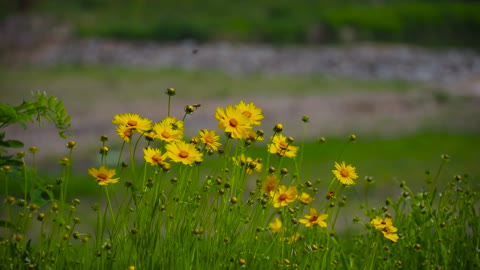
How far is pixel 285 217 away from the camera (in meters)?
2.24

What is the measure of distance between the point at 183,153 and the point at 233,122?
6.9 inches

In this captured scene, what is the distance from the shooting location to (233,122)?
204 cm

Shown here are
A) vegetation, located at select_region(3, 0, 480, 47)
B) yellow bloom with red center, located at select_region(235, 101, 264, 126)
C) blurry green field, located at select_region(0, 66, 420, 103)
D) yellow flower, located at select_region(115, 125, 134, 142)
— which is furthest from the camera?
vegetation, located at select_region(3, 0, 480, 47)

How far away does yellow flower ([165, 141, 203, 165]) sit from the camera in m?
1.93

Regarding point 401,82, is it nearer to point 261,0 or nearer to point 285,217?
point 261,0

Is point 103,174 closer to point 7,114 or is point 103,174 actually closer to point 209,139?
point 209,139

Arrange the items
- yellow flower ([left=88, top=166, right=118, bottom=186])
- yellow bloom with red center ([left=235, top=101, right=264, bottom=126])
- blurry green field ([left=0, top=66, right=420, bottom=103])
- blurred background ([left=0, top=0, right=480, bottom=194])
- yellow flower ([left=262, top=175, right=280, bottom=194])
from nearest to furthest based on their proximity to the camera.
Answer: yellow flower ([left=88, top=166, right=118, bottom=186]), yellow bloom with red center ([left=235, top=101, right=264, bottom=126]), yellow flower ([left=262, top=175, right=280, bottom=194]), blurred background ([left=0, top=0, right=480, bottom=194]), blurry green field ([left=0, top=66, right=420, bottom=103])

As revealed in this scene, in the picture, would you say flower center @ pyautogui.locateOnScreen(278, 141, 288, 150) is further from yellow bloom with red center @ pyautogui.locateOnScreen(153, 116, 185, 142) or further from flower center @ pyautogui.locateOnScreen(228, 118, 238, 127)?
yellow bloom with red center @ pyautogui.locateOnScreen(153, 116, 185, 142)

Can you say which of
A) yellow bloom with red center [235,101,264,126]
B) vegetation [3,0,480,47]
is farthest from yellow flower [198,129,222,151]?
vegetation [3,0,480,47]

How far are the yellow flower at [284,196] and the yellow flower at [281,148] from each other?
10 centimetres

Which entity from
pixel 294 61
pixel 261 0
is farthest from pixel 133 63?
pixel 261 0

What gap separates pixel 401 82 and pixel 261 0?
210 inches

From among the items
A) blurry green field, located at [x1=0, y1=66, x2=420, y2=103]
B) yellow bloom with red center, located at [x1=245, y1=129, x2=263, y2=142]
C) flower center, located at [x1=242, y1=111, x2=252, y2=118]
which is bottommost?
yellow bloom with red center, located at [x1=245, y1=129, x2=263, y2=142]

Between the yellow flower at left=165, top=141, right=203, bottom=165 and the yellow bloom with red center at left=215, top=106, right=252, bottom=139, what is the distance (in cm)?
11
